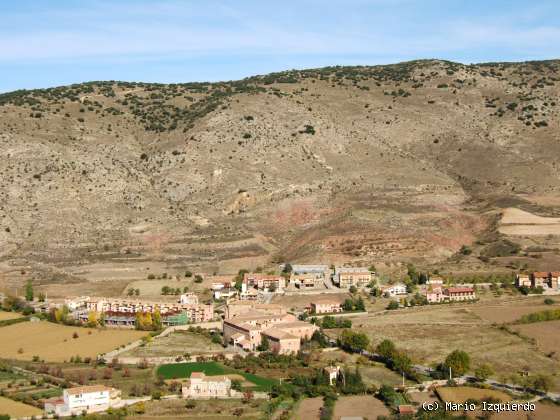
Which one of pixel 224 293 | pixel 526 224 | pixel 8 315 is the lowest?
pixel 8 315

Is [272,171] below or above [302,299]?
above

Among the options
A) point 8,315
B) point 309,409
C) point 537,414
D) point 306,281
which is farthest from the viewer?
point 306,281

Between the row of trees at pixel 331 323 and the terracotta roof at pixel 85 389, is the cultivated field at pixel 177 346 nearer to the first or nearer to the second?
the row of trees at pixel 331 323

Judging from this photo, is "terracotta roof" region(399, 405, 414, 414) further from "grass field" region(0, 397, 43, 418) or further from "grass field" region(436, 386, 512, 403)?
"grass field" region(0, 397, 43, 418)

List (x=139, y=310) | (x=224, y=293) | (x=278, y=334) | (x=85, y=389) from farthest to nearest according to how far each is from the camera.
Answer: (x=224, y=293) < (x=139, y=310) < (x=278, y=334) < (x=85, y=389)

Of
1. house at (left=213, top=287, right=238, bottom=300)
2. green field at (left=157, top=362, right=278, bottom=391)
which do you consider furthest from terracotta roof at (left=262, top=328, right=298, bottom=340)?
house at (left=213, top=287, right=238, bottom=300)

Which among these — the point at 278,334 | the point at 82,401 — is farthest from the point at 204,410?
the point at 278,334

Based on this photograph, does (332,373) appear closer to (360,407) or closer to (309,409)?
(360,407)
